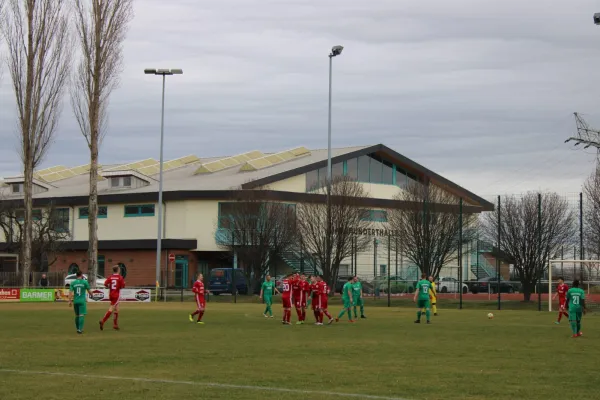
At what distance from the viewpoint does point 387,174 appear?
8756 centimetres

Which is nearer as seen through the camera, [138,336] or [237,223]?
[138,336]

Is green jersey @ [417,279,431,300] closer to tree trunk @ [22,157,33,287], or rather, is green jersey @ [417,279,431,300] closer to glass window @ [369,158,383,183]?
tree trunk @ [22,157,33,287]

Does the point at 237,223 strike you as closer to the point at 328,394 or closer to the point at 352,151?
the point at 352,151

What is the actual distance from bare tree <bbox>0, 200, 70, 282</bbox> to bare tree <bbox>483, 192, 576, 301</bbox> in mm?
38132

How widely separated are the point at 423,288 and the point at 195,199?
147 feet

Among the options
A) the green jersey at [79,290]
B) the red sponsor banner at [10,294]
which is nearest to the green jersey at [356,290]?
the green jersey at [79,290]

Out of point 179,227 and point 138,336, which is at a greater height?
point 179,227

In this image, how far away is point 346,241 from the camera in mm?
64125

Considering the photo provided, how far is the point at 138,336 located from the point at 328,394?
46.0 feet

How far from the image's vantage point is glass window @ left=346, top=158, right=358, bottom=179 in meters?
83.1

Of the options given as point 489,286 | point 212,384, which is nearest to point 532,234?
point 489,286

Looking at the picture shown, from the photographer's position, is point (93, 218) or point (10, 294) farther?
point (93, 218)

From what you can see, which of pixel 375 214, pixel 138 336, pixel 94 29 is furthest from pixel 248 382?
pixel 375 214

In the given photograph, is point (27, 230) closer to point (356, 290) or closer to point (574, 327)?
point (356, 290)
